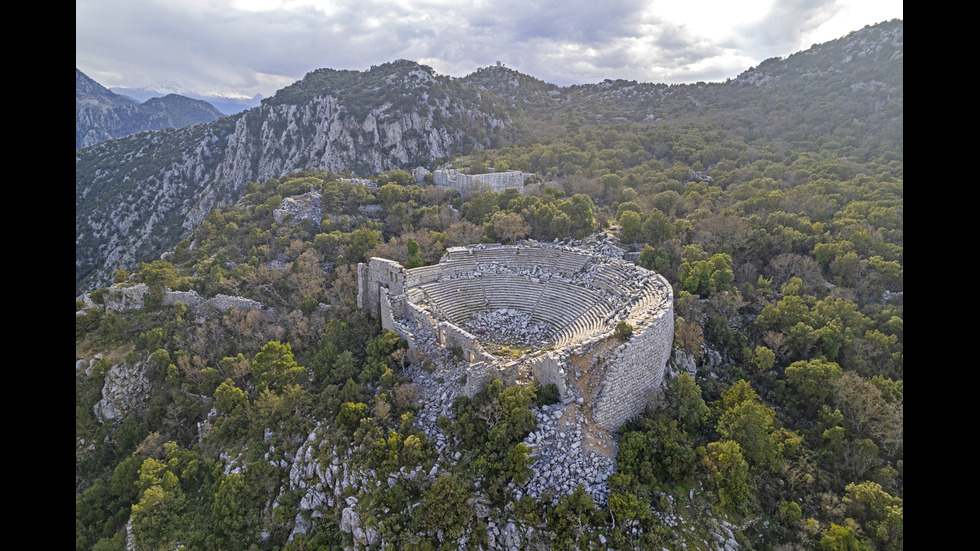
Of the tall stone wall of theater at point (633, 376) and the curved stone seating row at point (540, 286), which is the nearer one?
the tall stone wall of theater at point (633, 376)

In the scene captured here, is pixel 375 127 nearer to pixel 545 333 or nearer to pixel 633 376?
pixel 545 333

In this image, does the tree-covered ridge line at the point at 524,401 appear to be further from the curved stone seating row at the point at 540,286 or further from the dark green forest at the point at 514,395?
the curved stone seating row at the point at 540,286

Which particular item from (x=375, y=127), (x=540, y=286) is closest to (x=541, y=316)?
(x=540, y=286)

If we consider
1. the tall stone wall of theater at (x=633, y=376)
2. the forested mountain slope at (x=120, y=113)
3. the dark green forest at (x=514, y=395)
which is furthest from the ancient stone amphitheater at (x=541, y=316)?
the forested mountain slope at (x=120, y=113)

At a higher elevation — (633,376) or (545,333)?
(545,333)
